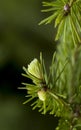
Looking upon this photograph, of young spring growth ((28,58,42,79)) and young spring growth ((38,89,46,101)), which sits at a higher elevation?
young spring growth ((28,58,42,79))

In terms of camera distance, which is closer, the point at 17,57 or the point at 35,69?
the point at 35,69

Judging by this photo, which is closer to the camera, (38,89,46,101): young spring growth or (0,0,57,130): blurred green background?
(38,89,46,101): young spring growth

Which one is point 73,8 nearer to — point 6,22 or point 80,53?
point 80,53

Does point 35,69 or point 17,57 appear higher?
point 17,57

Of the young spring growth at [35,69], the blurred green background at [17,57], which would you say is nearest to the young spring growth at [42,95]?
the young spring growth at [35,69]

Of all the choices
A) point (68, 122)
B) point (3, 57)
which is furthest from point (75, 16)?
point (3, 57)

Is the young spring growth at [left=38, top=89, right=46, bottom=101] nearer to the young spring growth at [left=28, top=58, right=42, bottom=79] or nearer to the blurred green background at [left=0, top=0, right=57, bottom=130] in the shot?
the young spring growth at [left=28, top=58, right=42, bottom=79]

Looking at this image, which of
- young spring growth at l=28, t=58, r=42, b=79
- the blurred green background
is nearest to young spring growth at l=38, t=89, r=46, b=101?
young spring growth at l=28, t=58, r=42, b=79

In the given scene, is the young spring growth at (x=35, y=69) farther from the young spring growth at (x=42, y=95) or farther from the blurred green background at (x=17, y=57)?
the blurred green background at (x=17, y=57)

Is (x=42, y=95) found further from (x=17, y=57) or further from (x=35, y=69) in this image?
(x=17, y=57)

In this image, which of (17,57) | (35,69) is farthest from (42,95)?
(17,57)
